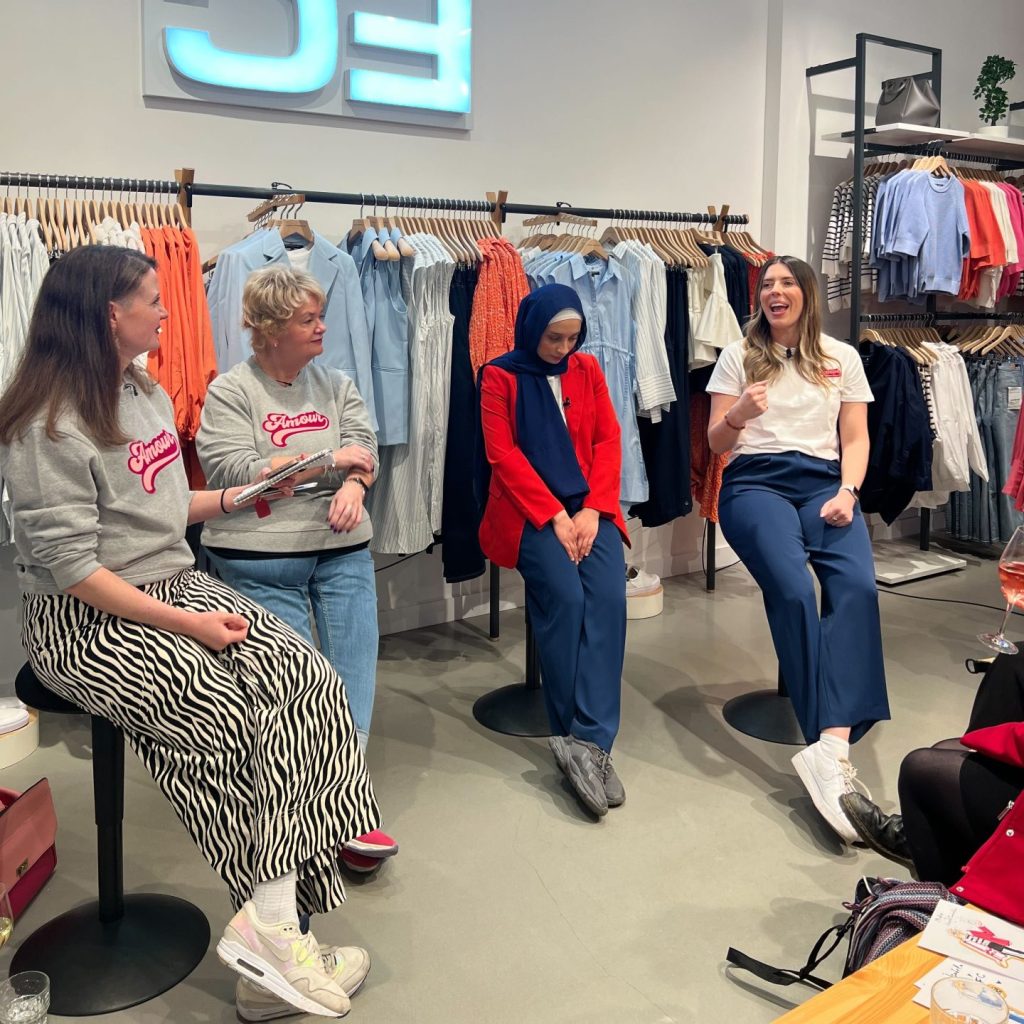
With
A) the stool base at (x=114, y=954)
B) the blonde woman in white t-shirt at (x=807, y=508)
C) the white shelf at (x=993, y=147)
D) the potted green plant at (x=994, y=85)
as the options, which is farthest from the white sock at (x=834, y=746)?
the potted green plant at (x=994, y=85)

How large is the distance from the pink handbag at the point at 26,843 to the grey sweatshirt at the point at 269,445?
0.72 metres

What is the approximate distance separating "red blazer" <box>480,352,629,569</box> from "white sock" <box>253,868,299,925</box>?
130 cm

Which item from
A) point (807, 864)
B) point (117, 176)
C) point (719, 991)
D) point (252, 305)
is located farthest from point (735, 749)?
point (117, 176)

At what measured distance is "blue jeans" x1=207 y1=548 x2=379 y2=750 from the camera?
2.61 meters

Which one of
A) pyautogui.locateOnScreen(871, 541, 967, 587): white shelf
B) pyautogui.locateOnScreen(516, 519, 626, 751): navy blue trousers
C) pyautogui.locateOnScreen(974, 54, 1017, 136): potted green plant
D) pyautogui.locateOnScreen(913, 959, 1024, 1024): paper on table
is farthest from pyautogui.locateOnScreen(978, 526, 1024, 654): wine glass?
pyautogui.locateOnScreen(974, 54, 1017, 136): potted green plant

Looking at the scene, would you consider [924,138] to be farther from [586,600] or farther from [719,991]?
[719,991]

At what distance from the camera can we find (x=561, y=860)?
263 cm

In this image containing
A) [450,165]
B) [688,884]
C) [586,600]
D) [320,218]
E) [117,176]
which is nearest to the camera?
[688,884]

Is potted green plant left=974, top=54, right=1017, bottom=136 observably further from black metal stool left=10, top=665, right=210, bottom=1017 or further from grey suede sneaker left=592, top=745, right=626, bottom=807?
black metal stool left=10, top=665, right=210, bottom=1017

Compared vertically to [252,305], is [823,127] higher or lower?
higher

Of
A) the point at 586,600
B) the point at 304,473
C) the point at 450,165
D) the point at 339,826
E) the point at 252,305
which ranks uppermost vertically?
the point at 450,165

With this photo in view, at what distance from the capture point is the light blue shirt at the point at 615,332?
410 centimetres

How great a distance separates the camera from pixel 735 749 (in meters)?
3.27

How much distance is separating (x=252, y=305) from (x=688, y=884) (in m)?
1.73
